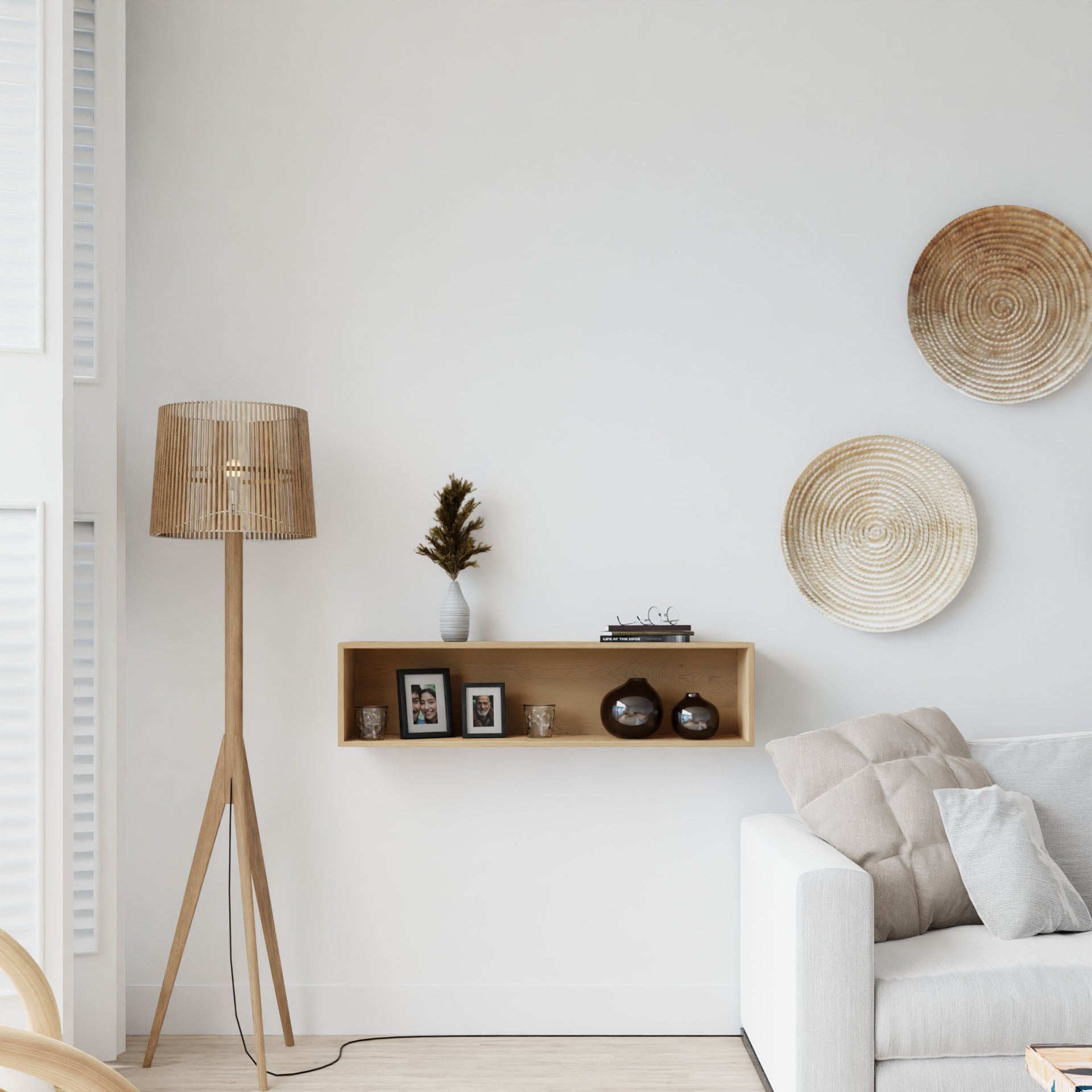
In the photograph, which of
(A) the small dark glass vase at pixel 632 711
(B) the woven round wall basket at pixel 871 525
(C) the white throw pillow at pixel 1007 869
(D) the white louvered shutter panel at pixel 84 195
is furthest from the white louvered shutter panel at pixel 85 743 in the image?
(C) the white throw pillow at pixel 1007 869

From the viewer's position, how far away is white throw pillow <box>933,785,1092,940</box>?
82.3 inches

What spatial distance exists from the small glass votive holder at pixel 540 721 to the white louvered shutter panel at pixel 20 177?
4.95 feet

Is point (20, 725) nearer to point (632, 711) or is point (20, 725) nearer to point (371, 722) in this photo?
point (371, 722)

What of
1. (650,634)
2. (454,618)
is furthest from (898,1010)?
(454,618)

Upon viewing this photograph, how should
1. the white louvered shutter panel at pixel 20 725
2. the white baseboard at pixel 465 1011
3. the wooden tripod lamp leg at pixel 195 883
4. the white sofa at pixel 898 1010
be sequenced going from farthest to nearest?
the white baseboard at pixel 465 1011 → the wooden tripod lamp leg at pixel 195 883 → the white louvered shutter panel at pixel 20 725 → the white sofa at pixel 898 1010

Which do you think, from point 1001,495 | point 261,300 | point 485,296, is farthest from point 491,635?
point 1001,495

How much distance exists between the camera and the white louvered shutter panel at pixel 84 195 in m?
2.53

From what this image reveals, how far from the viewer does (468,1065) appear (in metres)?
2.43

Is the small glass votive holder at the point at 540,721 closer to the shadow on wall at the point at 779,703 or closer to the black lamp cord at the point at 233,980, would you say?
the shadow on wall at the point at 779,703

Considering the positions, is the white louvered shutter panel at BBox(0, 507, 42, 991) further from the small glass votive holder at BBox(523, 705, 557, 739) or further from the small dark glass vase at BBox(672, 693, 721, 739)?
the small dark glass vase at BBox(672, 693, 721, 739)

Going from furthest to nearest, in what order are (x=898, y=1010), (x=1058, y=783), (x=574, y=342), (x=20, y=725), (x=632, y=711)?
(x=574, y=342)
(x=632, y=711)
(x=1058, y=783)
(x=20, y=725)
(x=898, y=1010)

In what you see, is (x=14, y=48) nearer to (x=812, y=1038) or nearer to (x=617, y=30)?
(x=617, y=30)

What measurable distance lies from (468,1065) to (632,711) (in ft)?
3.35

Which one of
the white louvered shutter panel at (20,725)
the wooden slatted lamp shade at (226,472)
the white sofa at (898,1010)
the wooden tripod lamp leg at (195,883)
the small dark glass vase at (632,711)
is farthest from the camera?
the small dark glass vase at (632,711)
